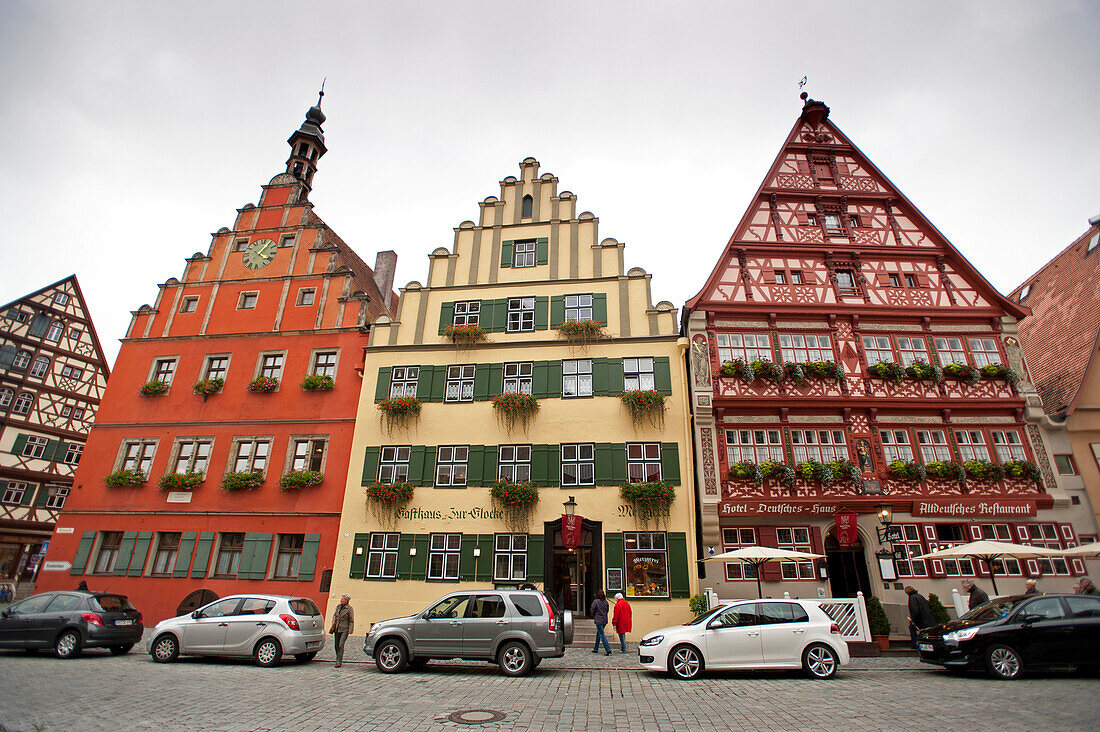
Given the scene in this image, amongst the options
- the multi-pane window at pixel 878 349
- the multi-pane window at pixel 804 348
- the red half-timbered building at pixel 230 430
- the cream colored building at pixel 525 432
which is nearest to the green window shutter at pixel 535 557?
the cream colored building at pixel 525 432

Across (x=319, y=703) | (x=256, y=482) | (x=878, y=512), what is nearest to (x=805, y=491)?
(x=878, y=512)

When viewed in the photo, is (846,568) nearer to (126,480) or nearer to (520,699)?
(520,699)

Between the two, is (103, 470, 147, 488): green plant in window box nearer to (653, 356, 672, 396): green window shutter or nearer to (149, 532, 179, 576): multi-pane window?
(149, 532, 179, 576): multi-pane window

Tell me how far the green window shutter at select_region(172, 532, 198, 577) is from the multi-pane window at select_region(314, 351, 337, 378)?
7.20 metres

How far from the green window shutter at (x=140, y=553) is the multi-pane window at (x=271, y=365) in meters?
6.97

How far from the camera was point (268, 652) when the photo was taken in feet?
38.2

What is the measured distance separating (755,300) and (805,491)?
23.1 ft

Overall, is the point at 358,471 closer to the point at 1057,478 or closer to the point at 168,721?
the point at 168,721

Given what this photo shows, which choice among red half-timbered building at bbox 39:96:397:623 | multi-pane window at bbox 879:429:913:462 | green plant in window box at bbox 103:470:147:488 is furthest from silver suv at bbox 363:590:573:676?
green plant in window box at bbox 103:470:147:488

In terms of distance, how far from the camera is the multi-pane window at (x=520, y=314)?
2083 cm

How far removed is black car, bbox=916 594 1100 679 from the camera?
9.40 m

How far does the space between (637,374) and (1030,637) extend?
1197 centimetres

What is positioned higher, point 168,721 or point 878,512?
point 878,512

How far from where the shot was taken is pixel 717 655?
33.4 ft
